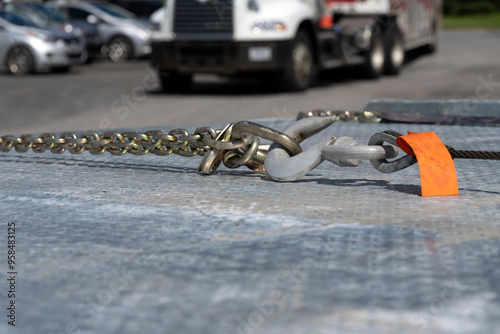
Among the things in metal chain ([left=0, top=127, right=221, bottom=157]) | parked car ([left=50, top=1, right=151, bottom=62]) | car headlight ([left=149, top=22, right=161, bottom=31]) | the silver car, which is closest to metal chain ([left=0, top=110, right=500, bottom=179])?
metal chain ([left=0, top=127, right=221, bottom=157])

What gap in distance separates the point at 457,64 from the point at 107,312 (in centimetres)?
1643

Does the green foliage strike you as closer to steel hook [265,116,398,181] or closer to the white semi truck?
the white semi truck

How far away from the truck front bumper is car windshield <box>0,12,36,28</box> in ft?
18.7

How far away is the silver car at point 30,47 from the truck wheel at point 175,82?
14.3ft

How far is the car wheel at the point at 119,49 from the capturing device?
19969 mm

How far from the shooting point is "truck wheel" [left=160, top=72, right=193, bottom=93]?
12.7m

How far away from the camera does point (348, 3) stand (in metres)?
13.6

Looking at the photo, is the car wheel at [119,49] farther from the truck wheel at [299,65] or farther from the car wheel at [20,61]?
the truck wheel at [299,65]

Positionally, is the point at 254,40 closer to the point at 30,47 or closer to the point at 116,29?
the point at 30,47

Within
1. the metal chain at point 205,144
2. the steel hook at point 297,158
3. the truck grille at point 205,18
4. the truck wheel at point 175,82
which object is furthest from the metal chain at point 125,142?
the truck wheel at point 175,82

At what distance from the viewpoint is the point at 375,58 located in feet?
46.1

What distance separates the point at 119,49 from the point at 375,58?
8.30 metres

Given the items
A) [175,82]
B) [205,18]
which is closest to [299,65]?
[205,18]

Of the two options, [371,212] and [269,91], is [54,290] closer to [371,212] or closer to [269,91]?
[371,212]
